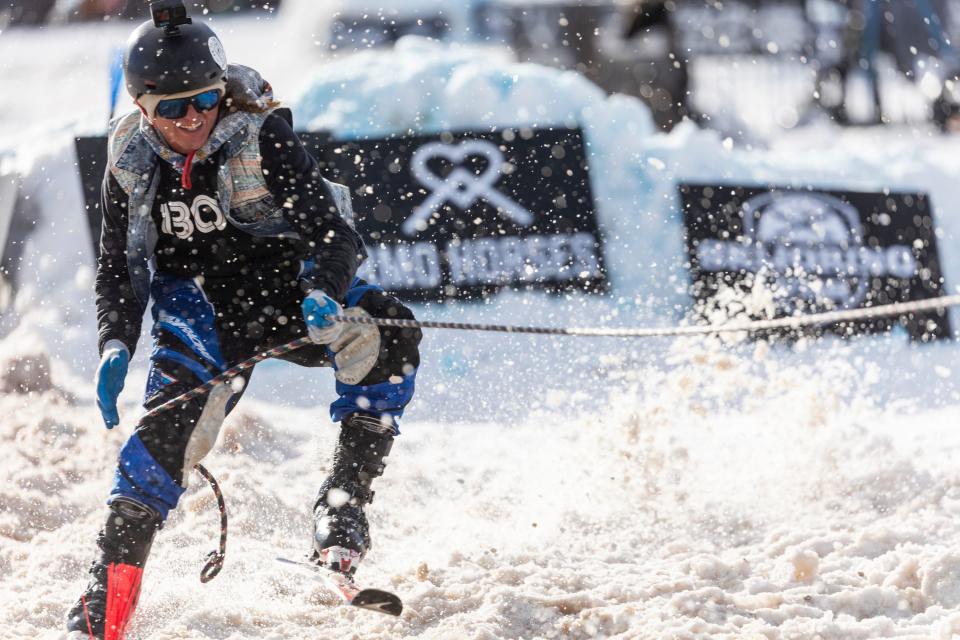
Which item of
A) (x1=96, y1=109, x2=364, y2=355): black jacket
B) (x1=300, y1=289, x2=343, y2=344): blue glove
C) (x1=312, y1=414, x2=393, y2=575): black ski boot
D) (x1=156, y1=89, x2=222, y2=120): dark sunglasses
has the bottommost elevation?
(x1=312, y1=414, x2=393, y2=575): black ski boot

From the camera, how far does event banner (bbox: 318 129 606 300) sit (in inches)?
251

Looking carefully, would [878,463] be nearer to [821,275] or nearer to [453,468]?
[453,468]

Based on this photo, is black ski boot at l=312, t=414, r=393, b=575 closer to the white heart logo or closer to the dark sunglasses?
the dark sunglasses

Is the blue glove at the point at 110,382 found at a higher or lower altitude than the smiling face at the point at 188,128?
lower

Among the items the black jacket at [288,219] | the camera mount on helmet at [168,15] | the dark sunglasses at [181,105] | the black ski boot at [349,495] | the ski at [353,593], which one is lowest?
the ski at [353,593]

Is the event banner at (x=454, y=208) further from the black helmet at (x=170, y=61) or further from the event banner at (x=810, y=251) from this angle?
the black helmet at (x=170, y=61)

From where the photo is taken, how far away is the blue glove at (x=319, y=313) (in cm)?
313

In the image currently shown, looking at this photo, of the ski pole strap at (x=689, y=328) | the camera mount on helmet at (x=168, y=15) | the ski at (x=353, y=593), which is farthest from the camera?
the camera mount on helmet at (x=168, y=15)

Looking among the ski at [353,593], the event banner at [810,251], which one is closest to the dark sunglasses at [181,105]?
the ski at [353,593]

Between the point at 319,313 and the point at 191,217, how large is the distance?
0.54 meters

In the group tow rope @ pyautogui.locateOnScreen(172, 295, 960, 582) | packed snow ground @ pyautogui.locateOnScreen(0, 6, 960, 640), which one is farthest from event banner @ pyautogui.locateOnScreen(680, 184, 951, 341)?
tow rope @ pyautogui.locateOnScreen(172, 295, 960, 582)

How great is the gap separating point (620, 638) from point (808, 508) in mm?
1404

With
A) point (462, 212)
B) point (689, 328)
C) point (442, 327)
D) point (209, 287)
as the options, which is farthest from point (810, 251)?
point (209, 287)

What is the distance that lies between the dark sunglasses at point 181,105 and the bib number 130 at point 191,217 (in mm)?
252
